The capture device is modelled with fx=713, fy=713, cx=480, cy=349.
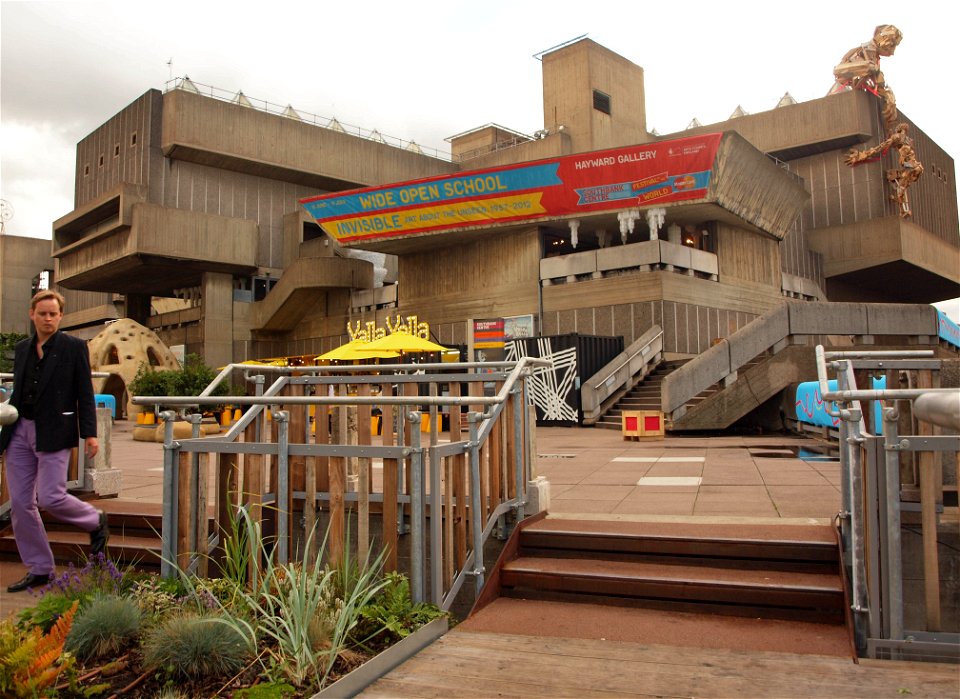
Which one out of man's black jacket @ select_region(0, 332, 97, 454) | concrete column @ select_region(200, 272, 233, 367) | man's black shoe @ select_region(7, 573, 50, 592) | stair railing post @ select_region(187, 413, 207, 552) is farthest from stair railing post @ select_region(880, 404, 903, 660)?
concrete column @ select_region(200, 272, 233, 367)

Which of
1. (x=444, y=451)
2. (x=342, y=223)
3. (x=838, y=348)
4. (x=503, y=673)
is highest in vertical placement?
(x=342, y=223)

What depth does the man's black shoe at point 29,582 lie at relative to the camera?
5.07m

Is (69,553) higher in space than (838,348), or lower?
lower

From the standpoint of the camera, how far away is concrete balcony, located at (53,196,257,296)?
117ft

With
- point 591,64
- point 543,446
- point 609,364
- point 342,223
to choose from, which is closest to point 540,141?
point 591,64

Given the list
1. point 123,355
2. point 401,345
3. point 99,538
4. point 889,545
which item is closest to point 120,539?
point 99,538

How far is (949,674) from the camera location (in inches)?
132

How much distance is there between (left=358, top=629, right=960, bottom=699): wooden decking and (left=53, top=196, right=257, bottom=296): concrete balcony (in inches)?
1414

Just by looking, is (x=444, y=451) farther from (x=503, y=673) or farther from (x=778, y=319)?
(x=778, y=319)

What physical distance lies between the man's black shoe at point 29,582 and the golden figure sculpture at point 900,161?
38.8 metres

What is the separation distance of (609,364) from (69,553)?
51.4 feet

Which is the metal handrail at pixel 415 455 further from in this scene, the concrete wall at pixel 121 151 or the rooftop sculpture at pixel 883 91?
the rooftop sculpture at pixel 883 91

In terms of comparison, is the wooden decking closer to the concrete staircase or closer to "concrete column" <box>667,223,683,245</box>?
the concrete staircase

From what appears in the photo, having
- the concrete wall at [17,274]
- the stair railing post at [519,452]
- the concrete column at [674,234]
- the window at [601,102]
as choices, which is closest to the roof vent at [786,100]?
the window at [601,102]
